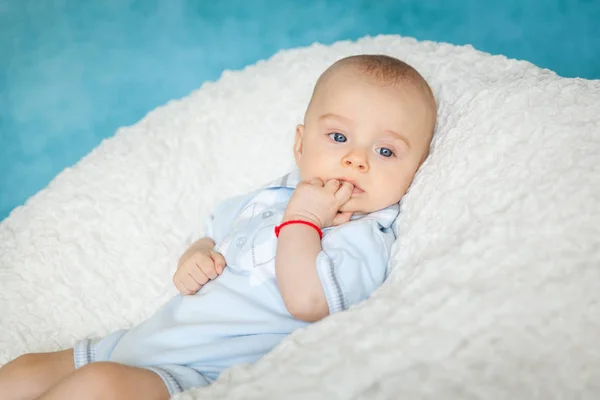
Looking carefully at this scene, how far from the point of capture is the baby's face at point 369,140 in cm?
113

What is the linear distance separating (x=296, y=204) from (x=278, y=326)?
210 mm

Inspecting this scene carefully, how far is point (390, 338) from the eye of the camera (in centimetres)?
71

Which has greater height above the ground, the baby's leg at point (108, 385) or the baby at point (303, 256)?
the baby at point (303, 256)

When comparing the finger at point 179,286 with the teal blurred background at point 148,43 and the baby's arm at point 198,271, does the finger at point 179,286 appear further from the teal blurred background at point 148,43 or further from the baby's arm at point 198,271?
the teal blurred background at point 148,43

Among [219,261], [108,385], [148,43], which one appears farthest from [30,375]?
[148,43]

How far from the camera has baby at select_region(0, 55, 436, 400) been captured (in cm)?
102

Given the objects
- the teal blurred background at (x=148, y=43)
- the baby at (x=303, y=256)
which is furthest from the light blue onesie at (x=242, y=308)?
the teal blurred background at (x=148, y=43)

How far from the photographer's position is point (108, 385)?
0.91m

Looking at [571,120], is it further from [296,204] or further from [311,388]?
[311,388]

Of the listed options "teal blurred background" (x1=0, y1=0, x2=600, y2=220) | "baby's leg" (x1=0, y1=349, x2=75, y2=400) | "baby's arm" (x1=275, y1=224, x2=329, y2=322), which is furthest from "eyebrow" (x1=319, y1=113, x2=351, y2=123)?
"teal blurred background" (x1=0, y1=0, x2=600, y2=220)

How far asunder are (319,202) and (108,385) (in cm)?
44

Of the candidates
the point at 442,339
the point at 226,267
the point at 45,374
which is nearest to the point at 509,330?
the point at 442,339

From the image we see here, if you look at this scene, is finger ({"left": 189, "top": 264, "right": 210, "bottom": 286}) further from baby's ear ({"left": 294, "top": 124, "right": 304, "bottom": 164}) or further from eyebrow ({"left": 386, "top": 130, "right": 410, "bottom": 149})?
eyebrow ({"left": 386, "top": 130, "right": 410, "bottom": 149})

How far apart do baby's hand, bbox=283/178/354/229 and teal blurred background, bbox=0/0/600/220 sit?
44.2 inches
